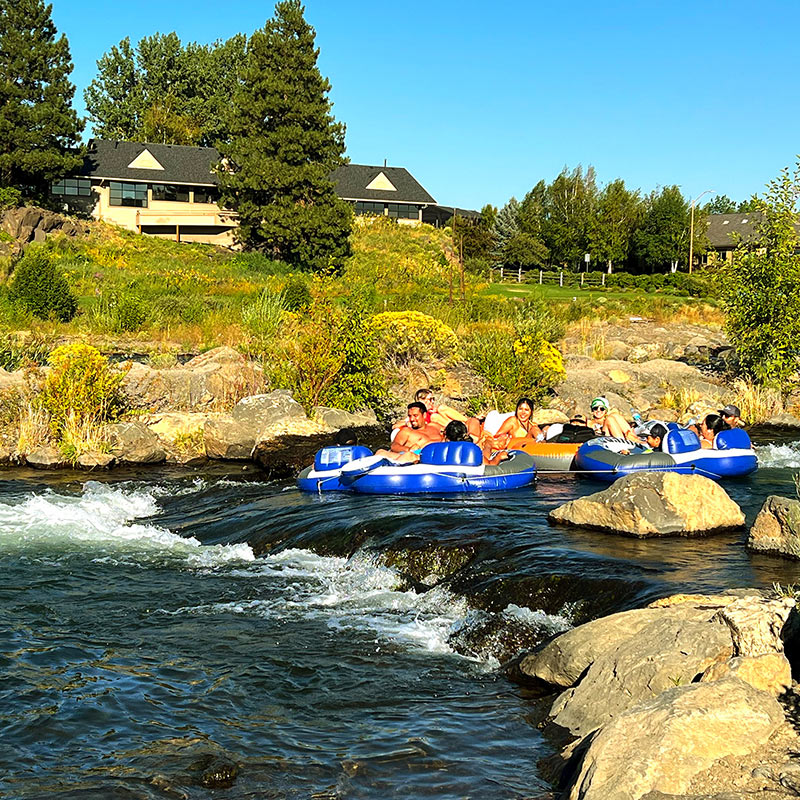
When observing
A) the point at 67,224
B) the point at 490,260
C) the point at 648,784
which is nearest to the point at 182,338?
the point at 648,784

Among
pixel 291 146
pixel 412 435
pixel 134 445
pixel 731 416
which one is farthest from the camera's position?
pixel 291 146

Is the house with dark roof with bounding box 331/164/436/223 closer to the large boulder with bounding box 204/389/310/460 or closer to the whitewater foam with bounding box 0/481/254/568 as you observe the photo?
the large boulder with bounding box 204/389/310/460

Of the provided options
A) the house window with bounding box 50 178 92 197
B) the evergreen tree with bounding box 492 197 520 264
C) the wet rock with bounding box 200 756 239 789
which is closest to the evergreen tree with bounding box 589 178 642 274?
the evergreen tree with bounding box 492 197 520 264

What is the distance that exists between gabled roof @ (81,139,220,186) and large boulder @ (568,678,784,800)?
56.4 meters

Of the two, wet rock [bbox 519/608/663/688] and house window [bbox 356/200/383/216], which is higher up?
house window [bbox 356/200/383/216]

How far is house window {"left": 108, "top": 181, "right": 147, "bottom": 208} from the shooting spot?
58.2m

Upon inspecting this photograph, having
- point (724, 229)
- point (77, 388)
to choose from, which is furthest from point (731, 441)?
point (724, 229)

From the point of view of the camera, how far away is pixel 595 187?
65875 millimetres

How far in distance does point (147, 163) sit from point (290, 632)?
5589 centimetres

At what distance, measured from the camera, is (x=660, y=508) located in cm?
998

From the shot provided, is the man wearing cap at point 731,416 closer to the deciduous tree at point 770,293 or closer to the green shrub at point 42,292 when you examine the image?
the deciduous tree at point 770,293

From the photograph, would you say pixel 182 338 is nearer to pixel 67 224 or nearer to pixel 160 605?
pixel 160 605

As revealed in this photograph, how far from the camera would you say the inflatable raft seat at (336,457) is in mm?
13164

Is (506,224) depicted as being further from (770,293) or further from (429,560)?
(429,560)
